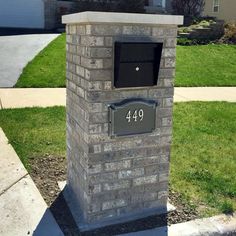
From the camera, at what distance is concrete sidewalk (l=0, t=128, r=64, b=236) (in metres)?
3.35

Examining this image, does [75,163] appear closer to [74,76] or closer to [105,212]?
[105,212]

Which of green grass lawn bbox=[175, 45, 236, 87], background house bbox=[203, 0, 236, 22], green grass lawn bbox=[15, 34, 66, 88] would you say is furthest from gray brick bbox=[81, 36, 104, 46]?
background house bbox=[203, 0, 236, 22]

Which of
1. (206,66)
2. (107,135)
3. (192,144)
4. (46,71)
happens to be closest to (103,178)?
(107,135)

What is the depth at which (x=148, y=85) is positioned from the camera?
336cm

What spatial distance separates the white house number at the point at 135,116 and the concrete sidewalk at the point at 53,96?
13.5 feet

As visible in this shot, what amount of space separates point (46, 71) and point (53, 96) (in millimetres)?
1930

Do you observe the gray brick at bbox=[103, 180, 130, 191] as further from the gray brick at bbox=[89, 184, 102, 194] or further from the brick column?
the brick column

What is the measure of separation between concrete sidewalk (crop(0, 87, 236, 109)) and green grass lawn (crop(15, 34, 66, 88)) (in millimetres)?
343

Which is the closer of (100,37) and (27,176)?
(100,37)

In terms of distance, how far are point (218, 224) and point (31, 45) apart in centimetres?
1069

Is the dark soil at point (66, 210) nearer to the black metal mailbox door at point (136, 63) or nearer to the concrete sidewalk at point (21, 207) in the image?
the concrete sidewalk at point (21, 207)

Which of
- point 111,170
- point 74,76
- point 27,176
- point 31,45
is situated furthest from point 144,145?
point 31,45

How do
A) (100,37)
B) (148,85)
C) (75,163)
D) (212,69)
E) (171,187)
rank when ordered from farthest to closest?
(212,69)
(171,187)
(75,163)
(148,85)
(100,37)

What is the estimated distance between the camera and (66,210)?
3660 mm
